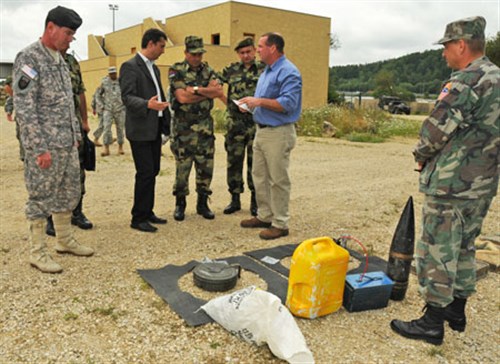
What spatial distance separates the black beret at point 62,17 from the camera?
3586 millimetres

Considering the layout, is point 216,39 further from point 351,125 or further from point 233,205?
point 233,205

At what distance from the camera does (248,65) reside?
560 centimetres

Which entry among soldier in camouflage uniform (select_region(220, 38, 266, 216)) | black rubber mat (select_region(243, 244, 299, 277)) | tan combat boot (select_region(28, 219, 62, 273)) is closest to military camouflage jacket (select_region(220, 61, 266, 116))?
soldier in camouflage uniform (select_region(220, 38, 266, 216))

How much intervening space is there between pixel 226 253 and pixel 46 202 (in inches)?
67.8

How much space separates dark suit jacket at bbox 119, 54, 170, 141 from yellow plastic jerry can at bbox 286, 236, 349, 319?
240 centimetres

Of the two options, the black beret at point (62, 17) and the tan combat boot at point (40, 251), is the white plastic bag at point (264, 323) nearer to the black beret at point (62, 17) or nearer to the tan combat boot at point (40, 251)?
the tan combat boot at point (40, 251)

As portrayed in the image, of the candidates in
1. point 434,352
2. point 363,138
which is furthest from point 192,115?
point 363,138

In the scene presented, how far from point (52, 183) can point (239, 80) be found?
2689mm

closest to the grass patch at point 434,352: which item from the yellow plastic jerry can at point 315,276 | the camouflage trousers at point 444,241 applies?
the camouflage trousers at point 444,241

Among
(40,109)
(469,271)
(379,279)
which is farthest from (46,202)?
(469,271)

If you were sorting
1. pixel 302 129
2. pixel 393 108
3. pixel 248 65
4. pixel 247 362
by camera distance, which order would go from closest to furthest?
pixel 247 362 → pixel 248 65 → pixel 302 129 → pixel 393 108

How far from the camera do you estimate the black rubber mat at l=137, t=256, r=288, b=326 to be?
10.5 ft

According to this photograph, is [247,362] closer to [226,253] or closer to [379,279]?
[379,279]

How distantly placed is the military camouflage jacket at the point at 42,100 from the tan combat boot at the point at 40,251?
0.66 meters
